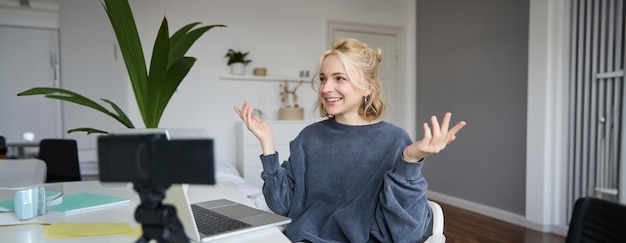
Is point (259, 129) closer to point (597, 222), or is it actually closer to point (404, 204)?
point (404, 204)

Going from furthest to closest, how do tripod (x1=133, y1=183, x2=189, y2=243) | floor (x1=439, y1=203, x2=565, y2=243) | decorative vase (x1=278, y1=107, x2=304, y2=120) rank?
decorative vase (x1=278, y1=107, x2=304, y2=120) < floor (x1=439, y1=203, x2=565, y2=243) < tripod (x1=133, y1=183, x2=189, y2=243)

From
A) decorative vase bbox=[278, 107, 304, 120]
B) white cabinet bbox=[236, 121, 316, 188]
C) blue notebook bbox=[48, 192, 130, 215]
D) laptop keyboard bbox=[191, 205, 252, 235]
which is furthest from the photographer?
decorative vase bbox=[278, 107, 304, 120]

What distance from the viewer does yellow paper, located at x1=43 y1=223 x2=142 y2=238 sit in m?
0.89

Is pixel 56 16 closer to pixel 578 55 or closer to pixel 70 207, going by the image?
pixel 70 207

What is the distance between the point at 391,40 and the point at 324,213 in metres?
4.08

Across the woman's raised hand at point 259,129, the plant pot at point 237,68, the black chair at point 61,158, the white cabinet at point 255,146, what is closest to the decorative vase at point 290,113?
the white cabinet at point 255,146

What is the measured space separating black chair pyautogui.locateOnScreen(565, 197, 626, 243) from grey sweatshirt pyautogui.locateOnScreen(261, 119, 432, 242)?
34 cm

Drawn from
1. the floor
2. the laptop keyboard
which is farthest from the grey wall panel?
the laptop keyboard

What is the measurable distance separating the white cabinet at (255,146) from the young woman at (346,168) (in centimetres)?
253

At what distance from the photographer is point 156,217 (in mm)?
390

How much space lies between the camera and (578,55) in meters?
2.96

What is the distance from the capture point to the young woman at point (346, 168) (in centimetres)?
103

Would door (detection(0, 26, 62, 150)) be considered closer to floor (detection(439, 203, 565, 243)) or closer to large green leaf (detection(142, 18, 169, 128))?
large green leaf (detection(142, 18, 169, 128))

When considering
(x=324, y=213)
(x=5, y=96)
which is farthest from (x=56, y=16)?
(x=324, y=213)
